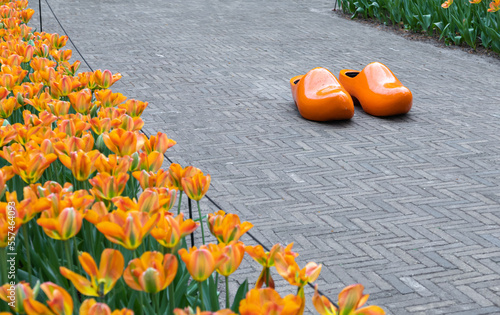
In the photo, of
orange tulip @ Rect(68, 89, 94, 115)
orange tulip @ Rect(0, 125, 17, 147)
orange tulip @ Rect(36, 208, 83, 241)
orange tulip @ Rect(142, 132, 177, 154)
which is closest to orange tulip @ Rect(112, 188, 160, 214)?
orange tulip @ Rect(36, 208, 83, 241)

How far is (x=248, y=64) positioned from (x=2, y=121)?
551cm

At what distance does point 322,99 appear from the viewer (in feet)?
16.7

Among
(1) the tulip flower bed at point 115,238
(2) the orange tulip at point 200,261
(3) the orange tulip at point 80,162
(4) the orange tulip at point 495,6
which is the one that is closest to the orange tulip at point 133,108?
(1) the tulip flower bed at point 115,238

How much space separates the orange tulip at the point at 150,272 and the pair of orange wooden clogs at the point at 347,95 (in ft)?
13.1

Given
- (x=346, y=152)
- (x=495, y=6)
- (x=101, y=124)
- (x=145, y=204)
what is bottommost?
(x=346, y=152)

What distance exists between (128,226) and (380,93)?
435cm

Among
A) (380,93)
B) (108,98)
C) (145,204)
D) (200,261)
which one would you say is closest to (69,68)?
(108,98)

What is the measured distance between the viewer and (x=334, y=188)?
3.91 m

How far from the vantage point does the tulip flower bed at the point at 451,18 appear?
7.76 meters

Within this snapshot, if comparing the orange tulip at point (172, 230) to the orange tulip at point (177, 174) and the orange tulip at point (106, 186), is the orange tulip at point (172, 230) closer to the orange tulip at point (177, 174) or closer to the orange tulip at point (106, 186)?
the orange tulip at point (106, 186)

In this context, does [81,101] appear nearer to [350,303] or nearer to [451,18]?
[350,303]

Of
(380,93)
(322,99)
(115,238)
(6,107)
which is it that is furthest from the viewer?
(380,93)

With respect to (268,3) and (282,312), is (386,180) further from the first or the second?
(268,3)

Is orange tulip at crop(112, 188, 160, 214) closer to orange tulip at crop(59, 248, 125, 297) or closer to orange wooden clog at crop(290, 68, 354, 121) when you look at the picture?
orange tulip at crop(59, 248, 125, 297)
